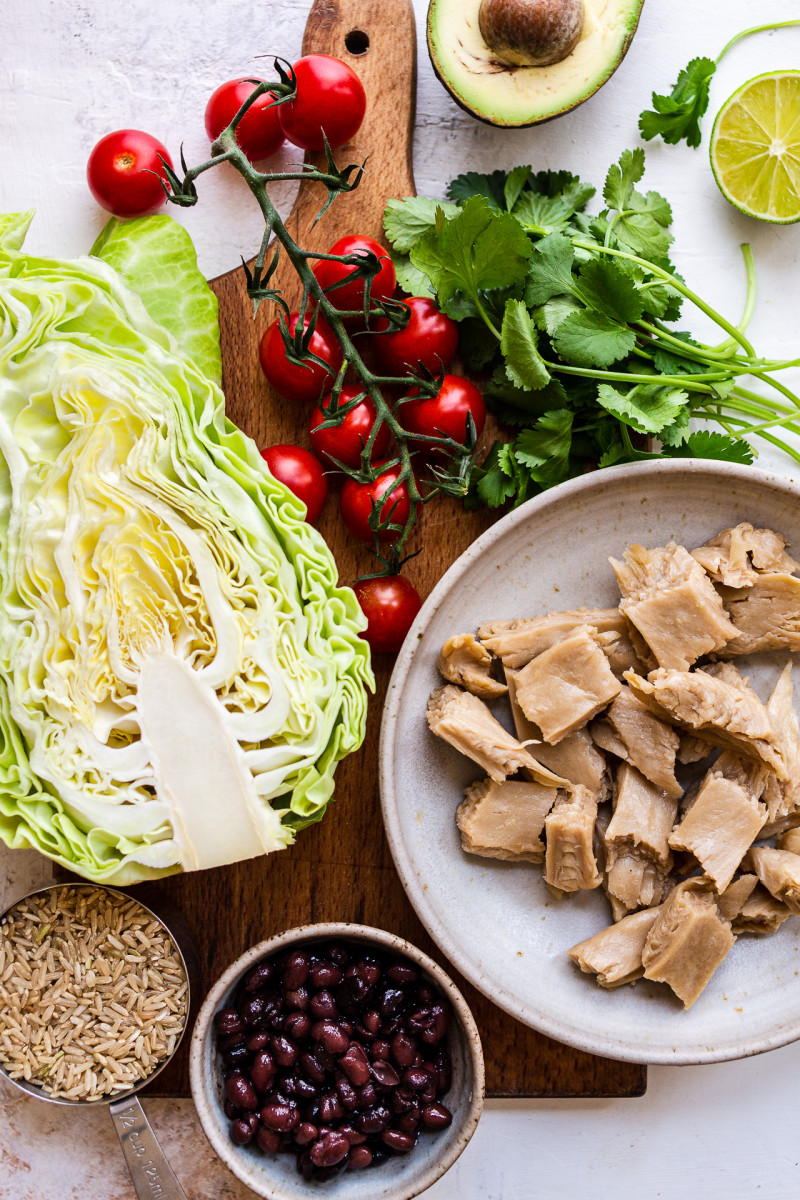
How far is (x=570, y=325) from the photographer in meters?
2.01

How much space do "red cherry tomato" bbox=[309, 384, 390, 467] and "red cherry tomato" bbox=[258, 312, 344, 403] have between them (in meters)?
0.06

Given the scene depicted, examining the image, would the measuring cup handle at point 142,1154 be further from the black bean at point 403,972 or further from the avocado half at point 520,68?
the avocado half at point 520,68

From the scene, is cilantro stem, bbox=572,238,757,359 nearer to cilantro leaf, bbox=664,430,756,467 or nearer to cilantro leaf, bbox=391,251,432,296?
cilantro leaf, bbox=664,430,756,467

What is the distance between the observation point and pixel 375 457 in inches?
87.7

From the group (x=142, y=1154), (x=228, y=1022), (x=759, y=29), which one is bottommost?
(x=142, y=1154)

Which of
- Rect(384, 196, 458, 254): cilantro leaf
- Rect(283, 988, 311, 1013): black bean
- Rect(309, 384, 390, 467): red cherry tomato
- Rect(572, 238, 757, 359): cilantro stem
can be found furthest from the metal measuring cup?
Rect(572, 238, 757, 359): cilantro stem

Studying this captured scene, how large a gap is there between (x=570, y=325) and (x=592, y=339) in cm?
6

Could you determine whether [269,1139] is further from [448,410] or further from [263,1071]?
[448,410]

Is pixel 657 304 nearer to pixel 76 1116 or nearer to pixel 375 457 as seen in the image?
pixel 375 457

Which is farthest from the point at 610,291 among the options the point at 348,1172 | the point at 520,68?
the point at 348,1172

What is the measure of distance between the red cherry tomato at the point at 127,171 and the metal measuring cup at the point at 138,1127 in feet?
5.32

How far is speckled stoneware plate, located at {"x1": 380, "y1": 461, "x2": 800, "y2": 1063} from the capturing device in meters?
2.07

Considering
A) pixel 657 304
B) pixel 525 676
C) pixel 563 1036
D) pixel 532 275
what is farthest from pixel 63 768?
pixel 657 304

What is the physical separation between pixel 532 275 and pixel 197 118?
100cm
